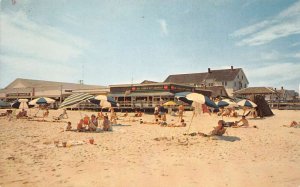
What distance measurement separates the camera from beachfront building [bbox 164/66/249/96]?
60.7m

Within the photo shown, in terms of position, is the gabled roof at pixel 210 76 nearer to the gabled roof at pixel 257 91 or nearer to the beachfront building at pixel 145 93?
the gabled roof at pixel 257 91

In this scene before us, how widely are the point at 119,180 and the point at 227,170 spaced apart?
10.1ft

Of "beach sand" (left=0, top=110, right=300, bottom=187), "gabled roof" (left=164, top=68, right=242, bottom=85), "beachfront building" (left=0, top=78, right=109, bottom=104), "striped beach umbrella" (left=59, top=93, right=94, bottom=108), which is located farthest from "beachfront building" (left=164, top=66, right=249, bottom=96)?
"beach sand" (left=0, top=110, right=300, bottom=187)

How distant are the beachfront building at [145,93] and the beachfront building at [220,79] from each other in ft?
67.4

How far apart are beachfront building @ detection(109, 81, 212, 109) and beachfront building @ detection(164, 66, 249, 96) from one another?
Result: 20537 millimetres

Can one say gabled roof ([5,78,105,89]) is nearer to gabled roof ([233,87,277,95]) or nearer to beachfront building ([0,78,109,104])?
beachfront building ([0,78,109,104])

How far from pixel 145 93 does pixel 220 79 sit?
92.4 feet

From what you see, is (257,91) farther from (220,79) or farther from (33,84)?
(33,84)

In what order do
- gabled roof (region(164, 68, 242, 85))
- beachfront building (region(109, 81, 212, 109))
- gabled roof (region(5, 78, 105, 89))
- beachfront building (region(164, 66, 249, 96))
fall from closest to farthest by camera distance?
beachfront building (region(109, 81, 212, 109))
beachfront building (region(164, 66, 249, 96))
gabled roof (region(164, 68, 242, 85))
gabled roof (region(5, 78, 105, 89))

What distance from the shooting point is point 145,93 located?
129ft

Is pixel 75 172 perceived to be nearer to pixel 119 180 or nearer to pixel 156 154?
pixel 119 180

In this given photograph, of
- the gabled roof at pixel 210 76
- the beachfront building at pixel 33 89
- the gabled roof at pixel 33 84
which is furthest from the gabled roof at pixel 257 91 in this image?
the gabled roof at pixel 33 84

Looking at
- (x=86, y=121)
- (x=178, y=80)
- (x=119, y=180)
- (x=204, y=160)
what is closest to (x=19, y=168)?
(x=119, y=180)

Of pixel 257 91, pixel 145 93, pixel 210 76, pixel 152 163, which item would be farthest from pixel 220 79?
pixel 152 163
